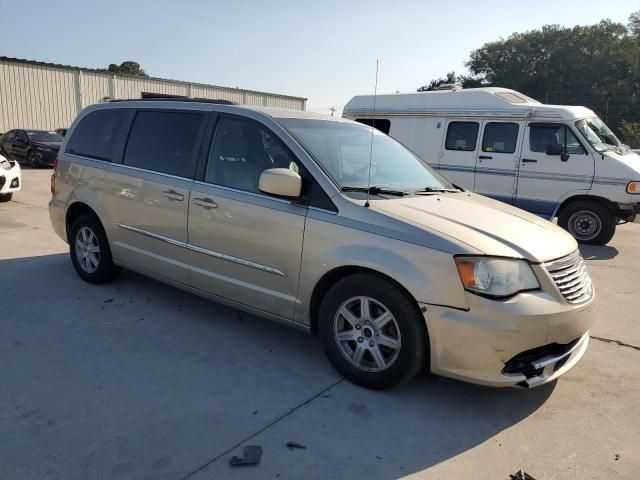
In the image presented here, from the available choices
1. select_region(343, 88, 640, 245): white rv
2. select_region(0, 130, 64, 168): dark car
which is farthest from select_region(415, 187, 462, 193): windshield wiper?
select_region(0, 130, 64, 168): dark car

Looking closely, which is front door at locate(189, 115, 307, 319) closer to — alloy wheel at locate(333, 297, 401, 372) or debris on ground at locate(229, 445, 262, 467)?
alloy wheel at locate(333, 297, 401, 372)

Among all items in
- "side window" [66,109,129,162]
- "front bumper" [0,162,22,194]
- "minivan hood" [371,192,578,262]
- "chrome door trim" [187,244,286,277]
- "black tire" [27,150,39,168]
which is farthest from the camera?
"black tire" [27,150,39,168]

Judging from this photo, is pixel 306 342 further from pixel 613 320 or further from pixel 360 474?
pixel 613 320

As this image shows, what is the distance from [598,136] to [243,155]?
7.14 meters

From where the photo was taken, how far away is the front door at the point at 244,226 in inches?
141

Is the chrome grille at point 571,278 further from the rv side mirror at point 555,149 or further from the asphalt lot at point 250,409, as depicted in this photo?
the rv side mirror at point 555,149

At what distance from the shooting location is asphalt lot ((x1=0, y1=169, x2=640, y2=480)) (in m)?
2.63

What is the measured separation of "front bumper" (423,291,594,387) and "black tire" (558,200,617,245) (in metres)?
6.11

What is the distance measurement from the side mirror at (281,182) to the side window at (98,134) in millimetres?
2195

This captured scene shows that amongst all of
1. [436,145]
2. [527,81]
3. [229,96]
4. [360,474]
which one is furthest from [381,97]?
[527,81]

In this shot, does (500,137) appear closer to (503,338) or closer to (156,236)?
(156,236)

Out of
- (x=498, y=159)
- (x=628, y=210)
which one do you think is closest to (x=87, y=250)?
(x=498, y=159)

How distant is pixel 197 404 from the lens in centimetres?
312

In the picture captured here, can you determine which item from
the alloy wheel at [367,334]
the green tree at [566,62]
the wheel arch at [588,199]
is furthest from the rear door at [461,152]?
the green tree at [566,62]
